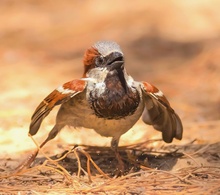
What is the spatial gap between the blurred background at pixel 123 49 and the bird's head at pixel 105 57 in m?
→ 1.02

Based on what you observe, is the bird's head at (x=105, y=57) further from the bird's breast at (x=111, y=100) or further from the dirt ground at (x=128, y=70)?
the dirt ground at (x=128, y=70)

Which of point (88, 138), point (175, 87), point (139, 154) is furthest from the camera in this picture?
point (175, 87)

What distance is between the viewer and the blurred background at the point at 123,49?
4.74 metres

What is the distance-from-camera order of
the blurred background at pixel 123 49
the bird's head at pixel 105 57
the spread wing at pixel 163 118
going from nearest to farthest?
the bird's head at pixel 105 57 < the spread wing at pixel 163 118 < the blurred background at pixel 123 49

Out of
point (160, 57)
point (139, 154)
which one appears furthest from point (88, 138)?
point (160, 57)

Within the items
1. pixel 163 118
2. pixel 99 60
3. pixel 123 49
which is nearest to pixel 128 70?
pixel 123 49

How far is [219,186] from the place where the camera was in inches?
→ 126

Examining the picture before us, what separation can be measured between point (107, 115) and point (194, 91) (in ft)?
8.04

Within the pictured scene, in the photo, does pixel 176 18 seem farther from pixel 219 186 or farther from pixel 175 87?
pixel 219 186

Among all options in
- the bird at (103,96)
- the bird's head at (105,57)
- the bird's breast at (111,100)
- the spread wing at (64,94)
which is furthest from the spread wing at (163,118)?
the spread wing at (64,94)

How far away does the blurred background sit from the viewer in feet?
15.5

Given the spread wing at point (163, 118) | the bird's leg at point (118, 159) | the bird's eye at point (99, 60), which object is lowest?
the bird's leg at point (118, 159)

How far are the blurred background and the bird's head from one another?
1018mm

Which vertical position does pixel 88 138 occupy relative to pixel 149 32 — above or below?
below
